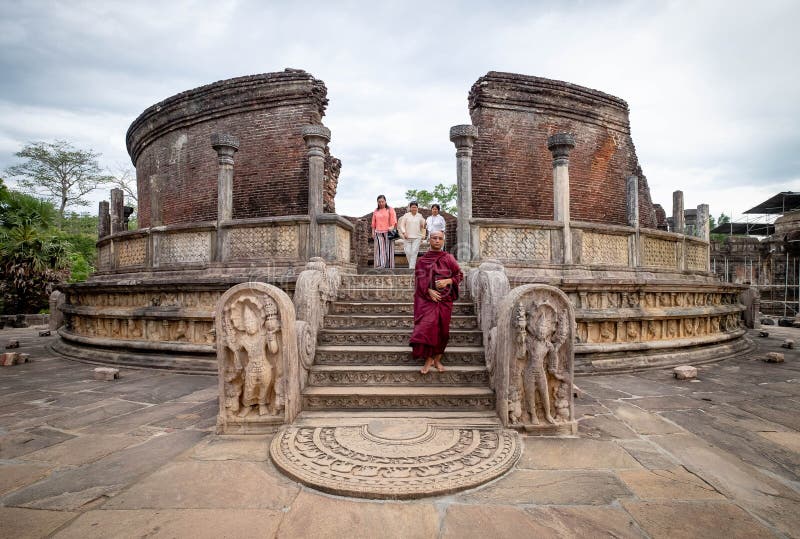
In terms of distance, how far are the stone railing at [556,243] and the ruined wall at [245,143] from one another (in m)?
5.78

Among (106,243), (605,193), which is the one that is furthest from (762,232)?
(106,243)

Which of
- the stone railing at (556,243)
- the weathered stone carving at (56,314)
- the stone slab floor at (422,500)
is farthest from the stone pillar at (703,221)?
the weathered stone carving at (56,314)

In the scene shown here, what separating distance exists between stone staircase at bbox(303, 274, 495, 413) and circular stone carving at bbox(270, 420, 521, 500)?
384 mm

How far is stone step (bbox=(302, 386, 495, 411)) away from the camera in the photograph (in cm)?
350

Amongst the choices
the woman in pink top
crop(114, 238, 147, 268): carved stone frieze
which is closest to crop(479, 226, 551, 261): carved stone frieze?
the woman in pink top

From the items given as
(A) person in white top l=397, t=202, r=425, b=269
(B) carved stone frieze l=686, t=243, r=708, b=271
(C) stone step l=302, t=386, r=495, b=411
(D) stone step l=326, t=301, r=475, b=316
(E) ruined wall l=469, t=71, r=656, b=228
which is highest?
(E) ruined wall l=469, t=71, r=656, b=228

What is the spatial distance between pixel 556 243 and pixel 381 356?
4052 millimetres

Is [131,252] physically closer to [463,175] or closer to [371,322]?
[371,322]

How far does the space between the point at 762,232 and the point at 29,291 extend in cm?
3986

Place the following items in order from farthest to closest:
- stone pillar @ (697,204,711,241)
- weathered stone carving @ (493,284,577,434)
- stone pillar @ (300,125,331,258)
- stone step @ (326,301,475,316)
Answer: stone pillar @ (697,204,711,241) < stone pillar @ (300,125,331,258) < stone step @ (326,301,475,316) < weathered stone carving @ (493,284,577,434)

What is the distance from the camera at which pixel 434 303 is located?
156 inches

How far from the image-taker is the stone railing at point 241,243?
6457 millimetres

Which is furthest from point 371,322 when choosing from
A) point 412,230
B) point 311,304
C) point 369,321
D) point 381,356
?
point 412,230

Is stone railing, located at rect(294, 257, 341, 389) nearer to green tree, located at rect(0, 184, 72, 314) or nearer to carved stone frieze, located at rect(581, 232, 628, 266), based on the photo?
carved stone frieze, located at rect(581, 232, 628, 266)
